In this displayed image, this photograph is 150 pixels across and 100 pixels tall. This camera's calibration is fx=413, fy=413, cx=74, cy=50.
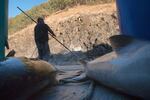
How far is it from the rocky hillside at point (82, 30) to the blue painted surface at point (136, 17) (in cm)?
1270

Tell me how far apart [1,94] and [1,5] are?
5.64 m

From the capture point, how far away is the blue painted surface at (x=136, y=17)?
5.25 metres

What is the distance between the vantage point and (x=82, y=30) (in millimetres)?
20516

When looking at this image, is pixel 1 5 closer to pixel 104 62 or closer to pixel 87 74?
pixel 87 74

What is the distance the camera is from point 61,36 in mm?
21391

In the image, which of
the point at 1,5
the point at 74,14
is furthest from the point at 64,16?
the point at 1,5

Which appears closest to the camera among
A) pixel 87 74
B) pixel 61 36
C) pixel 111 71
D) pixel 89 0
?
pixel 111 71

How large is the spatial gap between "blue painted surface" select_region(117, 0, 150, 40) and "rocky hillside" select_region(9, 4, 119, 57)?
12701 mm

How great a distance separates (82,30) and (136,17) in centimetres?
1511

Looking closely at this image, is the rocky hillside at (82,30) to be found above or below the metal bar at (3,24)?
below

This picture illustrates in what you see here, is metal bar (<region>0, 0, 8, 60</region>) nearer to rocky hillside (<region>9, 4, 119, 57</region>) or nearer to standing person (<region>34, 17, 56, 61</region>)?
standing person (<region>34, 17, 56, 61</region>)

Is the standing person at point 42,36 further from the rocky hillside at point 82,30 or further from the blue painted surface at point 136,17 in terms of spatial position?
the blue painted surface at point 136,17

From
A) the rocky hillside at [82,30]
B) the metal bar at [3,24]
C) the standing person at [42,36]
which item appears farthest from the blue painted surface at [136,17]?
the rocky hillside at [82,30]

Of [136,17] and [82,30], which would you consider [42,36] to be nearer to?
[136,17]
